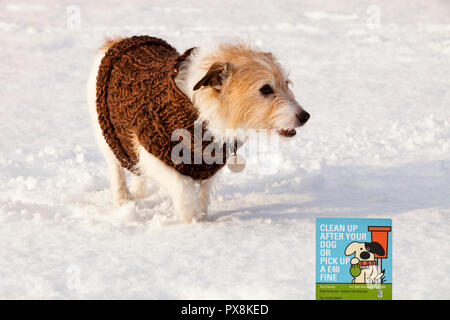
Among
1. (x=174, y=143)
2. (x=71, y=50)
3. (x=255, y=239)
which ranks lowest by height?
(x=255, y=239)

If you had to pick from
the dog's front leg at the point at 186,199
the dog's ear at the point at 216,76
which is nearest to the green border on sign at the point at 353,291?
the dog's front leg at the point at 186,199

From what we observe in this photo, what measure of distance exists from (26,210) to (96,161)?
156cm

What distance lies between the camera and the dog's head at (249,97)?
131 inches

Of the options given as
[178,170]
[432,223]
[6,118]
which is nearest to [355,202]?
[432,223]

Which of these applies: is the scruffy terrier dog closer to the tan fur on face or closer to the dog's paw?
the tan fur on face

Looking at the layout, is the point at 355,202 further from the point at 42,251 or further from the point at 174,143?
the point at 42,251

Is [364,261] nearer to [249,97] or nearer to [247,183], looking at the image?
[249,97]

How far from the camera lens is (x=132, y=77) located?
376cm

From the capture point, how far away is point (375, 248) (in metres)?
3.05

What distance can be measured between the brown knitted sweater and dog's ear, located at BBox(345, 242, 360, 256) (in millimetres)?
1105

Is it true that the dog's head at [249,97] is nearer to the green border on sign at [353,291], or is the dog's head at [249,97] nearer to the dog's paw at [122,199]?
the green border on sign at [353,291]

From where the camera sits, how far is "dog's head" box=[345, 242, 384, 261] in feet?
9.86

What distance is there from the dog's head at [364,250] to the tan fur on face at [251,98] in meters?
0.85

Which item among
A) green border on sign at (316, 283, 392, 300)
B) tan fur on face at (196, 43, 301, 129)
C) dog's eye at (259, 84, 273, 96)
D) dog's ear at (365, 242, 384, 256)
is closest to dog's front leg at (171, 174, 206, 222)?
tan fur on face at (196, 43, 301, 129)
